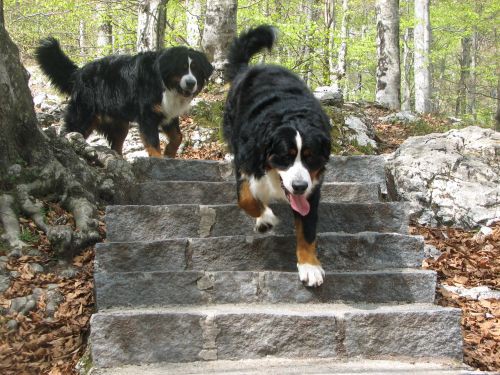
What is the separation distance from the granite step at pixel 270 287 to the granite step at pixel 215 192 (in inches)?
48.9

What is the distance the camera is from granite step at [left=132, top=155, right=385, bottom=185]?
16.5 feet

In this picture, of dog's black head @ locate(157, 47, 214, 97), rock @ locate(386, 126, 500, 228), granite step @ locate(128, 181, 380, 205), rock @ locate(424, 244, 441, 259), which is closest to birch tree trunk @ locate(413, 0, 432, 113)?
rock @ locate(386, 126, 500, 228)

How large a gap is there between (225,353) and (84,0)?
1024cm

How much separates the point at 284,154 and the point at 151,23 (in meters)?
6.09

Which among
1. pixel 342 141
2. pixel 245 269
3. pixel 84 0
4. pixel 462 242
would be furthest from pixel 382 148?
pixel 84 0

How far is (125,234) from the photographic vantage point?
396cm

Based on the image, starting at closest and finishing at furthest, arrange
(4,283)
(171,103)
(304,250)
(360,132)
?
(304,250) → (4,283) → (171,103) → (360,132)

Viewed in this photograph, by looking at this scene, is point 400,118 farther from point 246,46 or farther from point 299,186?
point 299,186

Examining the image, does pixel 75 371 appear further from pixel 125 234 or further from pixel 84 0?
Answer: pixel 84 0

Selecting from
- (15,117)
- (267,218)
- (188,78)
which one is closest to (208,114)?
(188,78)

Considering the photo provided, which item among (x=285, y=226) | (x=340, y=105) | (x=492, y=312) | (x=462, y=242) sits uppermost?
(x=340, y=105)

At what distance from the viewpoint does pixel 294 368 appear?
9.29 feet

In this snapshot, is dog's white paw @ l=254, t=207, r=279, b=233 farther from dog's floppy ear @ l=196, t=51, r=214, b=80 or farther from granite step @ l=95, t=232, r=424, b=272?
dog's floppy ear @ l=196, t=51, r=214, b=80

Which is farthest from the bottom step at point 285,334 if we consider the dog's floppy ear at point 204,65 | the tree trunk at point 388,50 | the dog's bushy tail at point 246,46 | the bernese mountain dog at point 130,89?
the tree trunk at point 388,50
